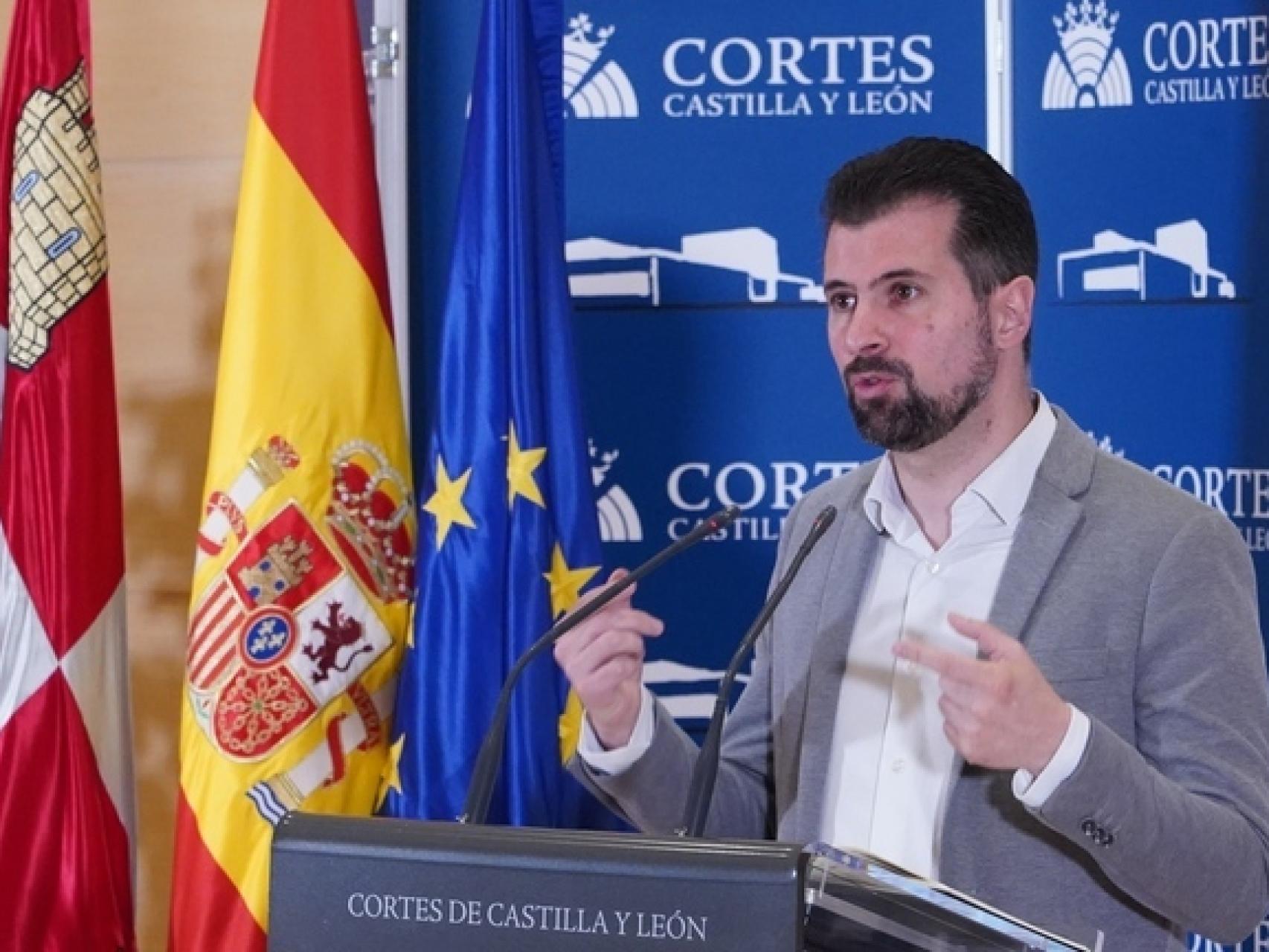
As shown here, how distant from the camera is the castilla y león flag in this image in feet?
9.27

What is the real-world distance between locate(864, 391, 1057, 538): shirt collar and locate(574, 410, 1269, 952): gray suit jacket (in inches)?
0.9

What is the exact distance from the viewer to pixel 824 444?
3291 mm

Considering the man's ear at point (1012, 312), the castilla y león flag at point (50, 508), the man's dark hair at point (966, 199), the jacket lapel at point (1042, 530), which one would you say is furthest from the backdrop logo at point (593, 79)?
the jacket lapel at point (1042, 530)

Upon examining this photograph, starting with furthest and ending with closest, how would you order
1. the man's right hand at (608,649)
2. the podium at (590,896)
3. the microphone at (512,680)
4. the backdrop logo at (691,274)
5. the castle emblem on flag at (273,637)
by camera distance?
the backdrop logo at (691,274) < the castle emblem on flag at (273,637) < the man's right hand at (608,649) < the microphone at (512,680) < the podium at (590,896)

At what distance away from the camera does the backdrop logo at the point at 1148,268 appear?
10.5 feet

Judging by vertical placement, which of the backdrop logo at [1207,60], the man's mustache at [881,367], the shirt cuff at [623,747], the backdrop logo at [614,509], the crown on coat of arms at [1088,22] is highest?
the crown on coat of arms at [1088,22]

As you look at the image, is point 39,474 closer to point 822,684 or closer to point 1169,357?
point 822,684

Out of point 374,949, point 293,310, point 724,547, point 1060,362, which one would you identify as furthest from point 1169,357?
point 374,949

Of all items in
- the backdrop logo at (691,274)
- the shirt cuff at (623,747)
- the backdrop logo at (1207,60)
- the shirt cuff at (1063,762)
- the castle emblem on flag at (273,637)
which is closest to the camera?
the shirt cuff at (1063,762)

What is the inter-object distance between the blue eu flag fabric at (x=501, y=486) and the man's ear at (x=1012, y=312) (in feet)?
2.76

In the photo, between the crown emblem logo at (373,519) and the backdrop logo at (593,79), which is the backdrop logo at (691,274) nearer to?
the backdrop logo at (593,79)

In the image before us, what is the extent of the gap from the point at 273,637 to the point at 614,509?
2.68 feet

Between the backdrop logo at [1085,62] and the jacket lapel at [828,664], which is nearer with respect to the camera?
the jacket lapel at [828,664]

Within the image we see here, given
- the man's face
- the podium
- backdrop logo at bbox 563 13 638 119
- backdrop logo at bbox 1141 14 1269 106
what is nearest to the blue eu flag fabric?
backdrop logo at bbox 563 13 638 119
